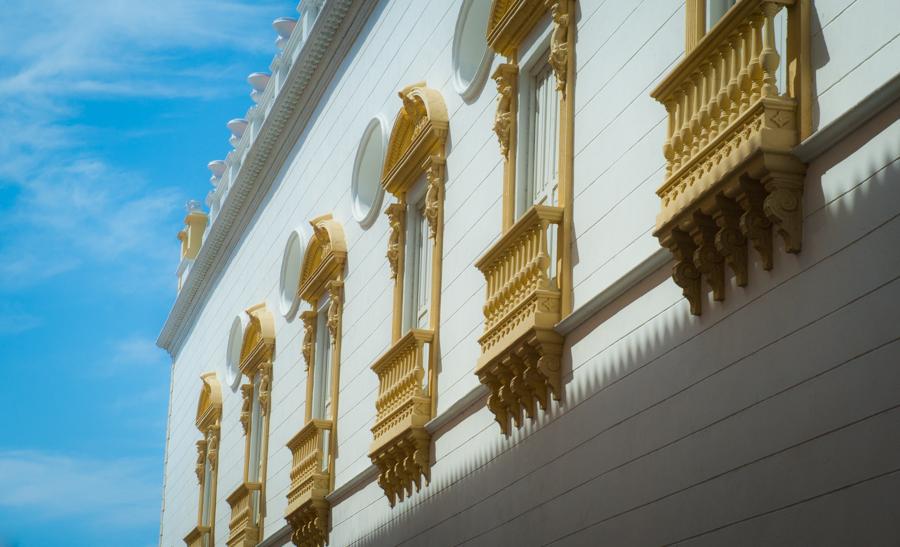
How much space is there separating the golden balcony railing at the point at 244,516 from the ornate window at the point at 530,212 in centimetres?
937

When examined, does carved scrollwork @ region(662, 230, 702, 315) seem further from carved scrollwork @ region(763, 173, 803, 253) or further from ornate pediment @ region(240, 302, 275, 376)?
ornate pediment @ region(240, 302, 275, 376)

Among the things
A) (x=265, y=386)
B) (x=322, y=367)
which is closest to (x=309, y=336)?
(x=322, y=367)

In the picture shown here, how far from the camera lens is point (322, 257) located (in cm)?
1709

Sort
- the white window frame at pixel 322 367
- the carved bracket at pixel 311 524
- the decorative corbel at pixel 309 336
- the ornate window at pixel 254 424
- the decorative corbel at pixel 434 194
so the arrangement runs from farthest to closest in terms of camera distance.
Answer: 1. the ornate window at pixel 254 424
2. the decorative corbel at pixel 309 336
3. the white window frame at pixel 322 367
4. the carved bracket at pixel 311 524
5. the decorative corbel at pixel 434 194

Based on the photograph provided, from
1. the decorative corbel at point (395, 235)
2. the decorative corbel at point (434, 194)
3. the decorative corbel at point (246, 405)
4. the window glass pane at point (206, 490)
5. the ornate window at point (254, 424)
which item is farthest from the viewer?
the window glass pane at point (206, 490)

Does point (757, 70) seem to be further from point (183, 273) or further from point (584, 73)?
point (183, 273)

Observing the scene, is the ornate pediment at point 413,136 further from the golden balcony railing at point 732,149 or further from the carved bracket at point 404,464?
the golden balcony railing at point 732,149

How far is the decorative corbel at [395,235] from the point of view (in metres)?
14.1

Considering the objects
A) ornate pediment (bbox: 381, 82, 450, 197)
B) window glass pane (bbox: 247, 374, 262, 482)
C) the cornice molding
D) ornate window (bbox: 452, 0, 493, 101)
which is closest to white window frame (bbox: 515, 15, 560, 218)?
ornate window (bbox: 452, 0, 493, 101)

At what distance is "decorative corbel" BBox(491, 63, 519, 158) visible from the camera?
1130 cm

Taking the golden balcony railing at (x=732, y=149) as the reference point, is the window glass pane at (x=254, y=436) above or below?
above

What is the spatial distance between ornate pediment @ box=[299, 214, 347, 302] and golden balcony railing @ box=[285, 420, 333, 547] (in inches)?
71.7

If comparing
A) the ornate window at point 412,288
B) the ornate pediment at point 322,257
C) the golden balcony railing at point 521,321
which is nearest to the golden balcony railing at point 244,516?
the ornate pediment at point 322,257

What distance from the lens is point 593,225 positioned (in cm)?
938
